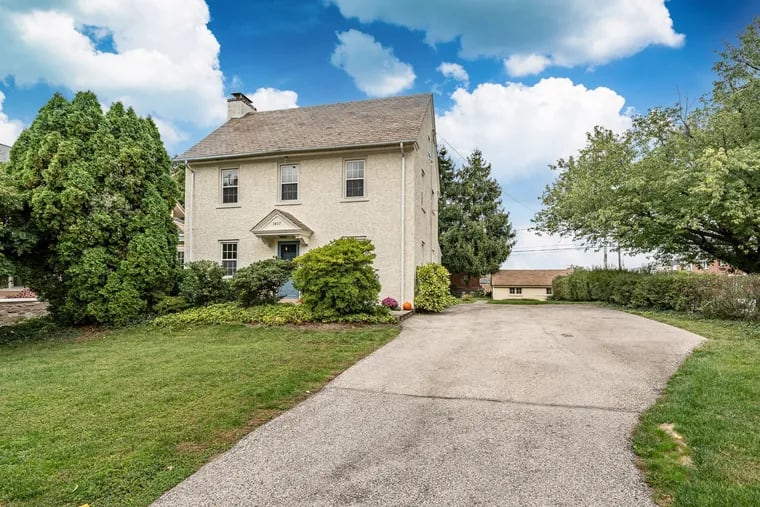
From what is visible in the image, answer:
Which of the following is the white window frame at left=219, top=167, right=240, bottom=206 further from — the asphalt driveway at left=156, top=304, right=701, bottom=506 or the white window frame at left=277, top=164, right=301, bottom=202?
the asphalt driveway at left=156, top=304, right=701, bottom=506

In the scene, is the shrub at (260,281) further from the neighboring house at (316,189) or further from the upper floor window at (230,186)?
the upper floor window at (230,186)

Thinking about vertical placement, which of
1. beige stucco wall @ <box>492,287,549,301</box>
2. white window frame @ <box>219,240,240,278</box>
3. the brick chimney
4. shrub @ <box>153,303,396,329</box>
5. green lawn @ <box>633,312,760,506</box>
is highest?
the brick chimney

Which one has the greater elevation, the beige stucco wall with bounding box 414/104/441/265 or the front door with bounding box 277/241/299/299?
the beige stucco wall with bounding box 414/104/441/265

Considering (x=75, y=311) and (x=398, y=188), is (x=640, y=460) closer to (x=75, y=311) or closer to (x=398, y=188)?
(x=398, y=188)

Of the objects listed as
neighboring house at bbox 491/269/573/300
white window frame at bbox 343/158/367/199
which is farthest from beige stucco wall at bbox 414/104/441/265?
neighboring house at bbox 491/269/573/300

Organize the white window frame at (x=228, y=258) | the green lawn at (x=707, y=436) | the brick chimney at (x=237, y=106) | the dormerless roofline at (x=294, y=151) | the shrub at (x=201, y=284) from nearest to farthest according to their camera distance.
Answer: the green lawn at (x=707, y=436), the shrub at (x=201, y=284), the dormerless roofline at (x=294, y=151), the white window frame at (x=228, y=258), the brick chimney at (x=237, y=106)

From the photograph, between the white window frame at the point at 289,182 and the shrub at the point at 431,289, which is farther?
the white window frame at the point at 289,182

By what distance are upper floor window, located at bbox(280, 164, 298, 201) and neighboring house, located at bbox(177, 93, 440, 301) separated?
4cm

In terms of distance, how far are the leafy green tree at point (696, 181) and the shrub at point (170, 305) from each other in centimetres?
1626

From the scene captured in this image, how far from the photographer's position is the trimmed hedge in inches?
410

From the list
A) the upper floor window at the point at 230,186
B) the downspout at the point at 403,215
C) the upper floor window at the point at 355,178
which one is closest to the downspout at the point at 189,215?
the upper floor window at the point at 230,186

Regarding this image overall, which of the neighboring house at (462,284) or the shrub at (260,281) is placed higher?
the shrub at (260,281)

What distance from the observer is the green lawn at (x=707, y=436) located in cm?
275

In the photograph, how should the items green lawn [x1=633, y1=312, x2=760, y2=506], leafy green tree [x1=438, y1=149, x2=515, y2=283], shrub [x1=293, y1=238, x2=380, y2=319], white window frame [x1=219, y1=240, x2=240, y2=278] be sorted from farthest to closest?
leafy green tree [x1=438, y1=149, x2=515, y2=283], white window frame [x1=219, y1=240, x2=240, y2=278], shrub [x1=293, y1=238, x2=380, y2=319], green lawn [x1=633, y1=312, x2=760, y2=506]
